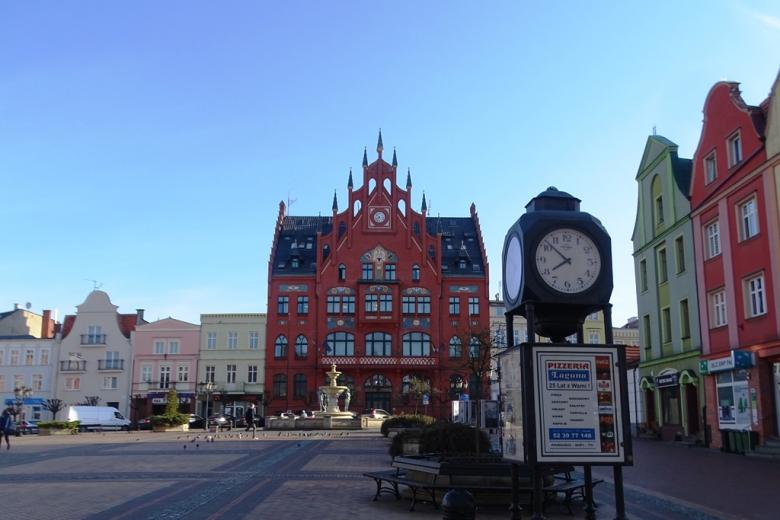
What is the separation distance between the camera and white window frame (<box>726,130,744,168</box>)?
2738 cm

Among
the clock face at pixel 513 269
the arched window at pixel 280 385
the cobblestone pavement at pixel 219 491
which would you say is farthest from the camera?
the arched window at pixel 280 385

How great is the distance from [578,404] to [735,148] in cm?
2359

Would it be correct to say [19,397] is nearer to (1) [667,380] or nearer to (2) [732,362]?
(1) [667,380]

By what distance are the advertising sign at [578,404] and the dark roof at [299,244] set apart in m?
60.8

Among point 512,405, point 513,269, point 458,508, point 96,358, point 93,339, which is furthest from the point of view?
point 93,339

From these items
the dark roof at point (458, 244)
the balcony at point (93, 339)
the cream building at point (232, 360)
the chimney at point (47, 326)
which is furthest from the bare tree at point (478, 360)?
the chimney at point (47, 326)

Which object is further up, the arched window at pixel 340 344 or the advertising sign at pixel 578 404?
the arched window at pixel 340 344

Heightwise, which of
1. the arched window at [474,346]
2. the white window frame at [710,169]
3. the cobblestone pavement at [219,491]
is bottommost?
the cobblestone pavement at [219,491]

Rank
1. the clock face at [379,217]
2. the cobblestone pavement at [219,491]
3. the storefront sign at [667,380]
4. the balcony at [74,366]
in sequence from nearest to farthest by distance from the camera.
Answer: the cobblestone pavement at [219,491]
the storefront sign at [667,380]
the clock face at [379,217]
the balcony at [74,366]

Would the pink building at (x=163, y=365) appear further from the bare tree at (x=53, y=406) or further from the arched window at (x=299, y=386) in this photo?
the arched window at (x=299, y=386)

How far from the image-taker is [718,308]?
94.8ft

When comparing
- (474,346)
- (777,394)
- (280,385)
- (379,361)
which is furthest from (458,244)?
(777,394)

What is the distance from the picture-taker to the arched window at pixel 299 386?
65062mm

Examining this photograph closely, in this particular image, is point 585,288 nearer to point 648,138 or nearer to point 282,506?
point 282,506
